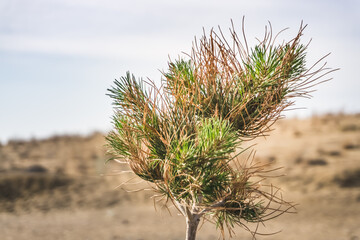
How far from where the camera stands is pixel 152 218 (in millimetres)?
11578

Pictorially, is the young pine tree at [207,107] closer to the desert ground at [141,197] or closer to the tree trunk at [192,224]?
the tree trunk at [192,224]

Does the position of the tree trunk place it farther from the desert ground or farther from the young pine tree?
the desert ground

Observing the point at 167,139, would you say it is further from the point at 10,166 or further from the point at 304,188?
the point at 10,166

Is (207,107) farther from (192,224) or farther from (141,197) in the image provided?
(141,197)

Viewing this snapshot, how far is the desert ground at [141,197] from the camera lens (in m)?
10.0

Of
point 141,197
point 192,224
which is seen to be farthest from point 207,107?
point 141,197

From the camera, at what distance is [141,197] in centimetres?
1370

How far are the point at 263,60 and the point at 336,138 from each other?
15.5 meters

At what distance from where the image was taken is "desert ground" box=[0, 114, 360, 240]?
1003 centimetres

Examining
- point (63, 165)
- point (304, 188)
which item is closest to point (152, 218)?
point (304, 188)

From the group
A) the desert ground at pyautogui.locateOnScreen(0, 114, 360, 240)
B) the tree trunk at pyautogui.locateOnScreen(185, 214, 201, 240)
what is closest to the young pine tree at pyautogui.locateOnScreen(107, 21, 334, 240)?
the tree trunk at pyautogui.locateOnScreen(185, 214, 201, 240)

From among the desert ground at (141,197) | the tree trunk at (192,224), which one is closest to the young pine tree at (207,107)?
the tree trunk at (192,224)

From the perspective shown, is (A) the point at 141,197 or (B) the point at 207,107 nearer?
(B) the point at 207,107

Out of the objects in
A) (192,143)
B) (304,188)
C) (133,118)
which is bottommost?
(304,188)
